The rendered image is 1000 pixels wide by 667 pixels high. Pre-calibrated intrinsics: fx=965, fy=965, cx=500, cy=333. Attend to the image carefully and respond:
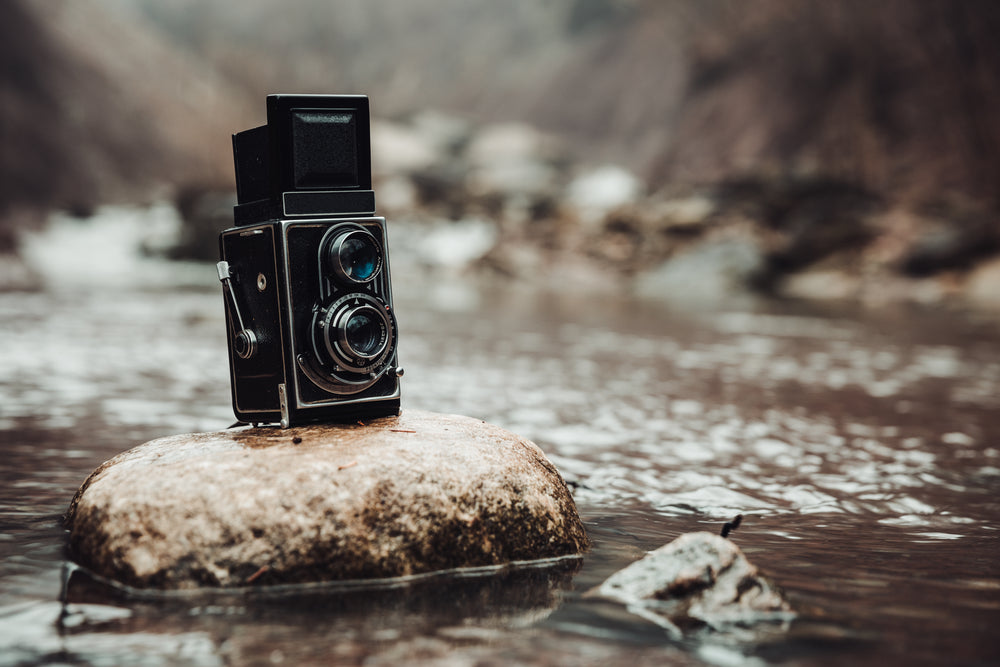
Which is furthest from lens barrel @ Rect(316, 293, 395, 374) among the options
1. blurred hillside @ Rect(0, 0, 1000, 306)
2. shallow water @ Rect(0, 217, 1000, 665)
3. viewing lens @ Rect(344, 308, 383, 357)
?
blurred hillside @ Rect(0, 0, 1000, 306)

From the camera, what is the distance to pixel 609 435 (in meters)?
7.26

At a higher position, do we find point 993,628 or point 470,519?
point 470,519

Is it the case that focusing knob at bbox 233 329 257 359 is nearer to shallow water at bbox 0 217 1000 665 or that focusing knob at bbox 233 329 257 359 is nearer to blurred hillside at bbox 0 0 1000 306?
shallow water at bbox 0 217 1000 665

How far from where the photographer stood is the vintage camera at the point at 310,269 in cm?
403

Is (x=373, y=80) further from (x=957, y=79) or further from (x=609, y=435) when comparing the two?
(x=609, y=435)

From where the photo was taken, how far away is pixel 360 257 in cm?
413

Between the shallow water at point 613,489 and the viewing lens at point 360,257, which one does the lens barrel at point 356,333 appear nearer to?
the viewing lens at point 360,257

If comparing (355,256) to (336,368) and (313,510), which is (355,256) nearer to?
(336,368)

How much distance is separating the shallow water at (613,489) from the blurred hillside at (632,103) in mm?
24145

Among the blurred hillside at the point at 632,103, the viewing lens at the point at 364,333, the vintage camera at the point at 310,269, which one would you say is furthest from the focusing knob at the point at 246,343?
the blurred hillside at the point at 632,103

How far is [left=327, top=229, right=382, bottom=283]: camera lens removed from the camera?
402cm

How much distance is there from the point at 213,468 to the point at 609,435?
13.3 feet

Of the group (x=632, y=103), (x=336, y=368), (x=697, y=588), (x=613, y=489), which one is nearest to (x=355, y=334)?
(x=336, y=368)

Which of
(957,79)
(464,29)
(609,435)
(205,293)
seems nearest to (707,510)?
(609,435)
